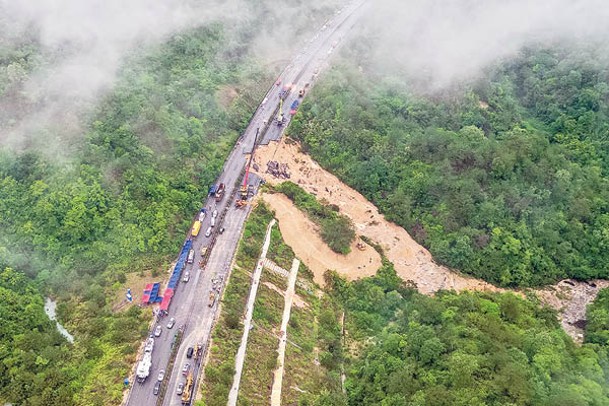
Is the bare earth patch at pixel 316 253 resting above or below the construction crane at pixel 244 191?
below

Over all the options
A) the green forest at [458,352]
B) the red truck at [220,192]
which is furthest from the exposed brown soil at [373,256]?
the red truck at [220,192]

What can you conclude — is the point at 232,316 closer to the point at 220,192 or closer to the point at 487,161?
the point at 220,192

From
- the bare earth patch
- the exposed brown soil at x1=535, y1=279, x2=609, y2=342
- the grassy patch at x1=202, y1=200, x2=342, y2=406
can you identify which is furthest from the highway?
the exposed brown soil at x1=535, y1=279, x2=609, y2=342

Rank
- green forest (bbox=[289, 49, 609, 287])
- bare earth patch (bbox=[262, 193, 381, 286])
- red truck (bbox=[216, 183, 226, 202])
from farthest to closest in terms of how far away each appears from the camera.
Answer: green forest (bbox=[289, 49, 609, 287]) → red truck (bbox=[216, 183, 226, 202]) → bare earth patch (bbox=[262, 193, 381, 286])

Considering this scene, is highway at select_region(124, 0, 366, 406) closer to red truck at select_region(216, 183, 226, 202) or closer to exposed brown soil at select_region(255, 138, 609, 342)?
red truck at select_region(216, 183, 226, 202)

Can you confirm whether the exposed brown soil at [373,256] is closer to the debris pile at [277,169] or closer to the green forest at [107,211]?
the debris pile at [277,169]

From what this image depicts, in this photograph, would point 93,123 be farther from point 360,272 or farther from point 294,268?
point 360,272
